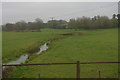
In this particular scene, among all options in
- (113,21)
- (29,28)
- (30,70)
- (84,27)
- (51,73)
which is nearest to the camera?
(51,73)

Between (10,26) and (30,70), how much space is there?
91239 millimetres

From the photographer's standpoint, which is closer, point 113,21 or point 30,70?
point 30,70

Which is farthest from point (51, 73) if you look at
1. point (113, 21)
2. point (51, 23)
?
point (51, 23)

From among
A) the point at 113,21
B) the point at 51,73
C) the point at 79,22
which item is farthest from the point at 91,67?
the point at 79,22

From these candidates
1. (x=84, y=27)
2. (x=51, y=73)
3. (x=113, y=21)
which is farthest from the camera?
(x=84, y=27)

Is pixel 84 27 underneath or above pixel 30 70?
above

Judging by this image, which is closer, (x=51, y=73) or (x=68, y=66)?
(x=51, y=73)

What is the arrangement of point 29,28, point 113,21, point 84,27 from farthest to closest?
point 29,28, point 84,27, point 113,21

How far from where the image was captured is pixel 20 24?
351ft

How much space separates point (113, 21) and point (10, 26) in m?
57.6

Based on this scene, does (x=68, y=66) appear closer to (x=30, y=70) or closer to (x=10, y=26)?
(x=30, y=70)

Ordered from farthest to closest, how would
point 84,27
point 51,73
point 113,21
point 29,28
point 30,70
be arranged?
1. point 29,28
2. point 84,27
3. point 113,21
4. point 30,70
5. point 51,73

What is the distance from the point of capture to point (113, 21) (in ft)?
286

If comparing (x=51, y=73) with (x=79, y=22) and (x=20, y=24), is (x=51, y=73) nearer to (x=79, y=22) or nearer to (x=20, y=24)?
(x=79, y=22)
